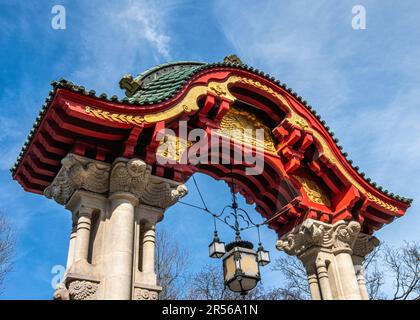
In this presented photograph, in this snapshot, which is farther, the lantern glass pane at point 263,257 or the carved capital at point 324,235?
the carved capital at point 324,235

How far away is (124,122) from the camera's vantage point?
24.6ft

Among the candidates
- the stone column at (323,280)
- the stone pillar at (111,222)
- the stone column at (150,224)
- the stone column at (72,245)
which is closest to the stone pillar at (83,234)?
the stone pillar at (111,222)

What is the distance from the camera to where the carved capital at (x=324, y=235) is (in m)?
9.50

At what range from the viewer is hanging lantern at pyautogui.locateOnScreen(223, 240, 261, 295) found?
281 inches

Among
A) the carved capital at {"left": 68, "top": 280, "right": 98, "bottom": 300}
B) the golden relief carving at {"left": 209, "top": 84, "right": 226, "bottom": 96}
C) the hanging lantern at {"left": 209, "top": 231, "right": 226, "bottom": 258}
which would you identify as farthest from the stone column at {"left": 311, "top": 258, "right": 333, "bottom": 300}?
the carved capital at {"left": 68, "top": 280, "right": 98, "bottom": 300}

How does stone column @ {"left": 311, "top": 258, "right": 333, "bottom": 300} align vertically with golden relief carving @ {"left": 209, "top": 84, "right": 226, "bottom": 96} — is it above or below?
below

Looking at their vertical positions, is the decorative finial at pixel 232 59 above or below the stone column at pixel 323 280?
above

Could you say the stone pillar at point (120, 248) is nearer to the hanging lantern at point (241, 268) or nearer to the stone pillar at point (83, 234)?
the stone pillar at point (83, 234)

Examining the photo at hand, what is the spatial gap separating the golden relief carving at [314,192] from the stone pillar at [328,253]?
64cm

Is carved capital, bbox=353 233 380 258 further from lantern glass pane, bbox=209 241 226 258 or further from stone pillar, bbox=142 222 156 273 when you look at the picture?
stone pillar, bbox=142 222 156 273

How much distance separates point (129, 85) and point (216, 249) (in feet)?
12.7

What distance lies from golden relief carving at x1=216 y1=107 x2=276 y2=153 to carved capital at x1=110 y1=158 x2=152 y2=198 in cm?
229

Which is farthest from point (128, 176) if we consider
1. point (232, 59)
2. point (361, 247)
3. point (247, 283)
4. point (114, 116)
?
point (361, 247)
